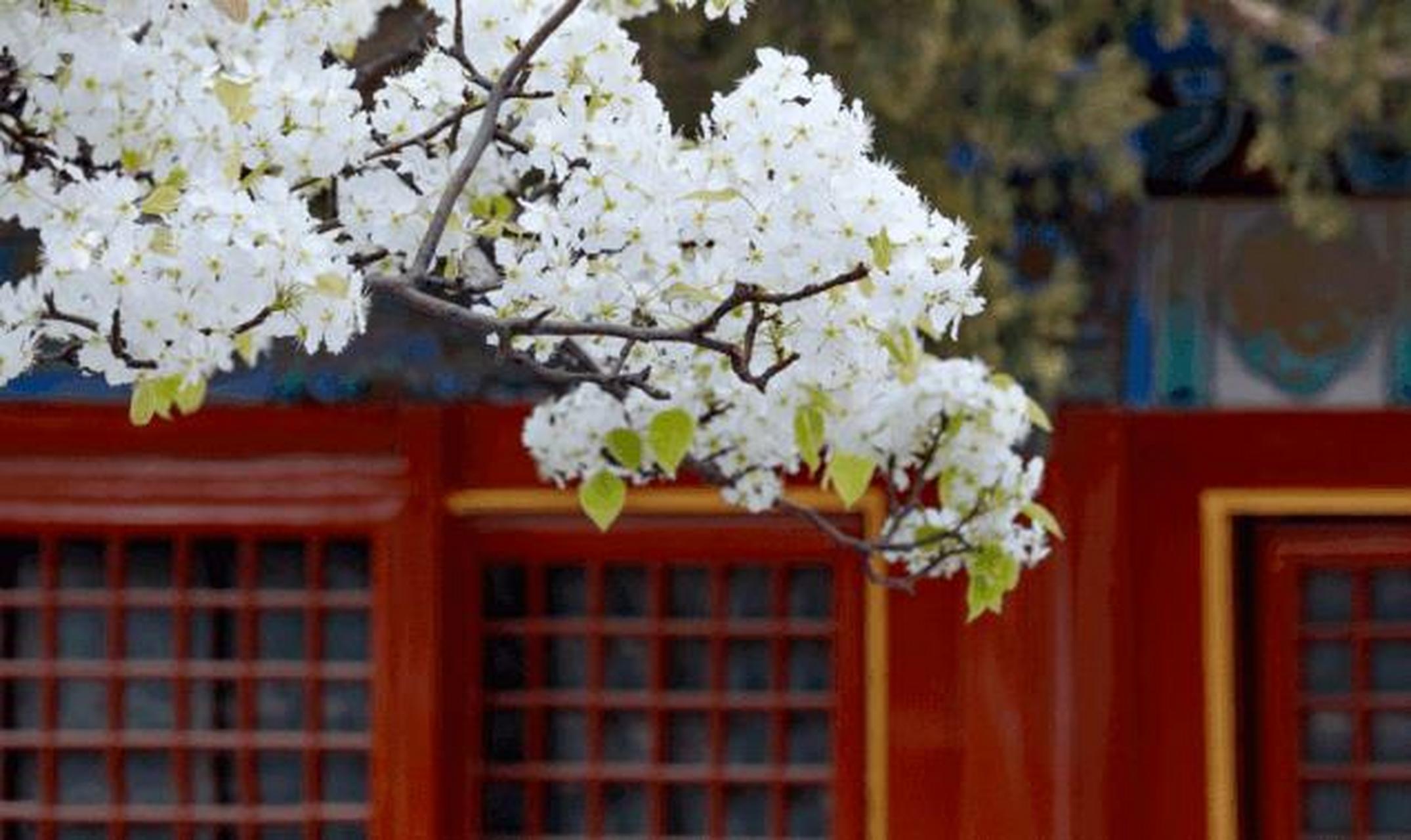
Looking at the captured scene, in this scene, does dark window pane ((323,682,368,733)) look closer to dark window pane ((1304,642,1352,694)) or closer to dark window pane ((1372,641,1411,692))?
dark window pane ((1304,642,1352,694))

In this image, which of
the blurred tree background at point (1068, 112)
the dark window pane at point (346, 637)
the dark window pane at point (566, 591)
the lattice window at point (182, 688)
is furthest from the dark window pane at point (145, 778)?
the blurred tree background at point (1068, 112)

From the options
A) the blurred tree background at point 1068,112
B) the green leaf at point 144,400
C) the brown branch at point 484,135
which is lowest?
the green leaf at point 144,400

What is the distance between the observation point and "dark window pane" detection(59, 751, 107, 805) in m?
6.61

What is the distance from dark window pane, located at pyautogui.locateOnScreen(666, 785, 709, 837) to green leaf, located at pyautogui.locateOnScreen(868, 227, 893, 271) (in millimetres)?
3052

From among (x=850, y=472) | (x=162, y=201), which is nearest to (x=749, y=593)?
(x=850, y=472)

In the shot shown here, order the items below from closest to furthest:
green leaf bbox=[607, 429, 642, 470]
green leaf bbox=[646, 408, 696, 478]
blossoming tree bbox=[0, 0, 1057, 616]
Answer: blossoming tree bbox=[0, 0, 1057, 616] → green leaf bbox=[646, 408, 696, 478] → green leaf bbox=[607, 429, 642, 470]

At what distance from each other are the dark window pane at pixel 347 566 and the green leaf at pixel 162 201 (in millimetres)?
2842

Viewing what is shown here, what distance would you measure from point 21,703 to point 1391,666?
326cm

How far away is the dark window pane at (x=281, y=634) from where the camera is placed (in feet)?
21.6

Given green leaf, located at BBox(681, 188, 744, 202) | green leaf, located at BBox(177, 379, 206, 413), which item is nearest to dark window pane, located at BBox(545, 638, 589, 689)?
green leaf, located at BBox(177, 379, 206, 413)

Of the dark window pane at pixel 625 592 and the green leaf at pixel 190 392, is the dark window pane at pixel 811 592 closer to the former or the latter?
the dark window pane at pixel 625 592

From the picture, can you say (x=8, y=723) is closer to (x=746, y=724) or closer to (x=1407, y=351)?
(x=746, y=724)

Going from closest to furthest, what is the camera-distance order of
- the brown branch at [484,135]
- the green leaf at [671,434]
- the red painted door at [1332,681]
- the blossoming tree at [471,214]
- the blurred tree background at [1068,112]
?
the blossoming tree at [471,214] < the brown branch at [484,135] < the green leaf at [671,434] < the blurred tree background at [1068,112] < the red painted door at [1332,681]

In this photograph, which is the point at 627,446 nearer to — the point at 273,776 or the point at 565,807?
the point at 565,807
